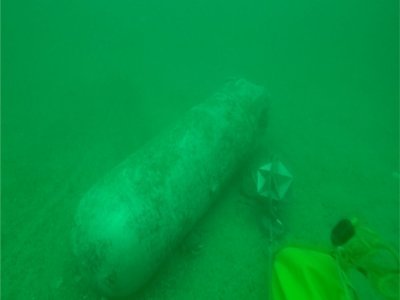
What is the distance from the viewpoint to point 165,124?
6703 millimetres

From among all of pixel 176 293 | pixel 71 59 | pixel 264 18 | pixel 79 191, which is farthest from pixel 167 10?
pixel 176 293

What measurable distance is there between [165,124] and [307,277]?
5561mm

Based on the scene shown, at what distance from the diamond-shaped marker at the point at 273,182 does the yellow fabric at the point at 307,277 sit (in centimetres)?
262

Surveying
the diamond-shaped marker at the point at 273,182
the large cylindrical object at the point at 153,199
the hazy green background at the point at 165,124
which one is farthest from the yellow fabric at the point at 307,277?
the diamond-shaped marker at the point at 273,182

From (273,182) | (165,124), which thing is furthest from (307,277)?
(165,124)

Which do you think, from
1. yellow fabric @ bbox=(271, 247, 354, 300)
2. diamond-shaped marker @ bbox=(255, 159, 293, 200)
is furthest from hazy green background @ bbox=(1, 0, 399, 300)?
yellow fabric @ bbox=(271, 247, 354, 300)

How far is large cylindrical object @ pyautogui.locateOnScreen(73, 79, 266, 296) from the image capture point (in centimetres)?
267

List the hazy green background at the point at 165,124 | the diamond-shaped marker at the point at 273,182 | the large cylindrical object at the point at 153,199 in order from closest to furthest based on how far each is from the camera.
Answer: the large cylindrical object at the point at 153,199, the hazy green background at the point at 165,124, the diamond-shaped marker at the point at 273,182

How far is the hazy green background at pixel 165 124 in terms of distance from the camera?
3656mm

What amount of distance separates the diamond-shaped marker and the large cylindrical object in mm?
436

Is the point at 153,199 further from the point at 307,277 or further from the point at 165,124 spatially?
the point at 165,124

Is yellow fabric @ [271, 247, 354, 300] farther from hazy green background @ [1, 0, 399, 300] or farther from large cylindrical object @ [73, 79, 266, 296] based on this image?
hazy green background @ [1, 0, 399, 300]

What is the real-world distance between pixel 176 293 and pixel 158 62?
940 cm

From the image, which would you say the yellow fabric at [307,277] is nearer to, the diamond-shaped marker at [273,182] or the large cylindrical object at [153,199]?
the large cylindrical object at [153,199]
